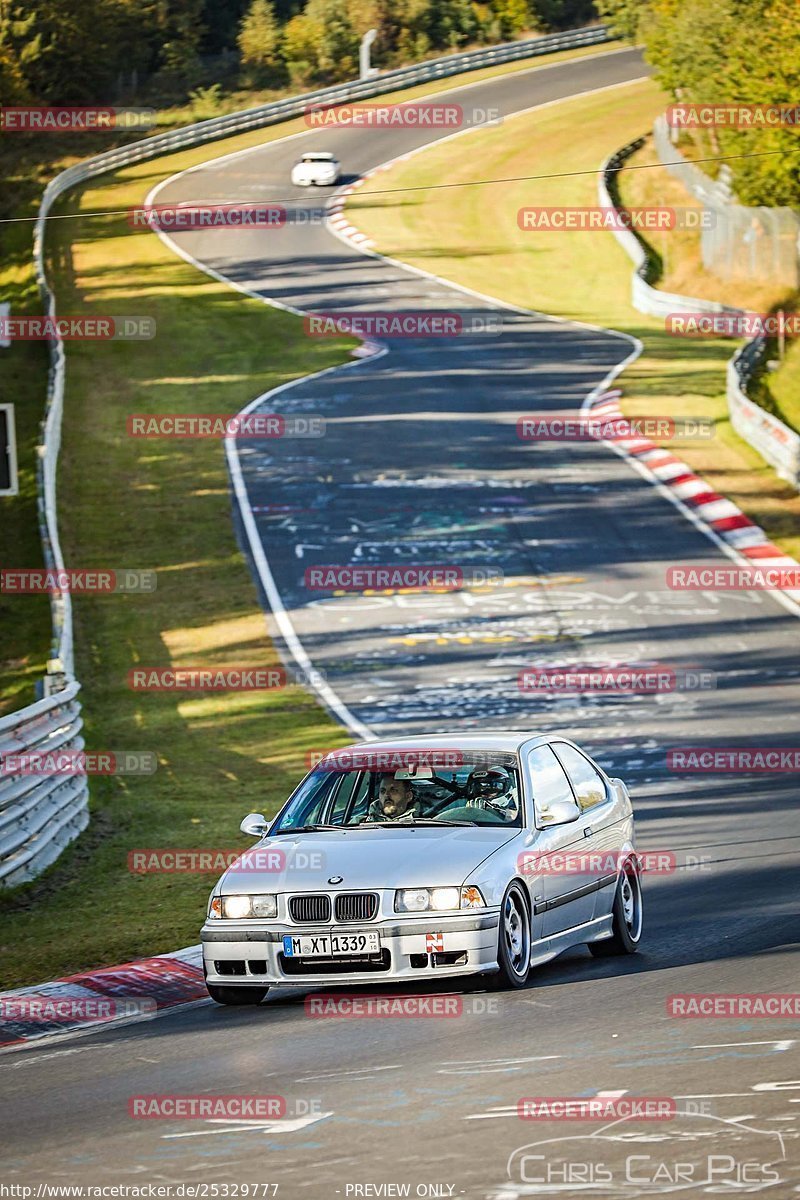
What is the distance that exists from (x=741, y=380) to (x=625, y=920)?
27945 millimetres

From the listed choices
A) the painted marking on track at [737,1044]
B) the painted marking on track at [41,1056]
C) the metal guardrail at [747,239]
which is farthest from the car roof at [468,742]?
the metal guardrail at [747,239]

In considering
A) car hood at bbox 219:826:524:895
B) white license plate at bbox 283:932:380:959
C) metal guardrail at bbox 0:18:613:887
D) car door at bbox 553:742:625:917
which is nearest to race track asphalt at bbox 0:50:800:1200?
white license plate at bbox 283:932:380:959

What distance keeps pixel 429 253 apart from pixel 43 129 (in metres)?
23.7

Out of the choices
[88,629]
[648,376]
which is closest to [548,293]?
[648,376]

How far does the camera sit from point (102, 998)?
1031 cm

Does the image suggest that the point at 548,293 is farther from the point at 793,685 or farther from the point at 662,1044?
the point at 662,1044

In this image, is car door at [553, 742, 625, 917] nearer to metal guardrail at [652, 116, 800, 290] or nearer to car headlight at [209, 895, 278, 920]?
car headlight at [209, 895, 278, 920]

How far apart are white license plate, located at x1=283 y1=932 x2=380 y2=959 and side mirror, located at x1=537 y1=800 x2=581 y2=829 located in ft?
4.77

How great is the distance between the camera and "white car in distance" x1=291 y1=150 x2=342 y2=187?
62000mm

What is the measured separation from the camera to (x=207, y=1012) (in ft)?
32.0

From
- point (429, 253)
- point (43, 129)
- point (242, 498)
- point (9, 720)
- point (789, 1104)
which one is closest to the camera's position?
point (789, 1104)

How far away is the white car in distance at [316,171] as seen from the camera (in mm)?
62000

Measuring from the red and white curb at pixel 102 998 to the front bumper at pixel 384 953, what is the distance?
75cm

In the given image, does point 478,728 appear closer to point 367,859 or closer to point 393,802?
point 393,802
